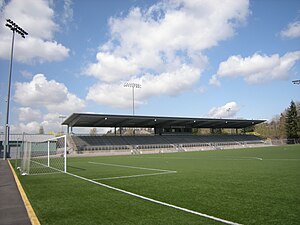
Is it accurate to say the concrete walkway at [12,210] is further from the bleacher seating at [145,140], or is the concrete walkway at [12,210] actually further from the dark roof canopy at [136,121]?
the bleacher seating at [145,140]

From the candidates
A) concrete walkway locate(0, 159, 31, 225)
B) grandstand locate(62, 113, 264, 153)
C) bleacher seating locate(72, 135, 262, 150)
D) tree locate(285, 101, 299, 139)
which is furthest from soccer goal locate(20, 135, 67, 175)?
tree locate(285, 101, 299, 139)

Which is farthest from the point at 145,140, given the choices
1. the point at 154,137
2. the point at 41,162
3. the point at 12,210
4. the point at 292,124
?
the point at 12,210

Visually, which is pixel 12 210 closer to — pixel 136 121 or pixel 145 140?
pixel 136 121

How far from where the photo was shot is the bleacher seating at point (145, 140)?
5348 cm

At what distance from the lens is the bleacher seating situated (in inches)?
2106

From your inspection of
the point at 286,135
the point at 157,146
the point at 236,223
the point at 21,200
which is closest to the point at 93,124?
the point at 157,146

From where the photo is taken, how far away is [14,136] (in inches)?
2279

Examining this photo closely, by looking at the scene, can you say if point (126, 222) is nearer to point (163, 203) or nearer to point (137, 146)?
point (163, 203)

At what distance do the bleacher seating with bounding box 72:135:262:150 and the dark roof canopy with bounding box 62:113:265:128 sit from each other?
3032mm

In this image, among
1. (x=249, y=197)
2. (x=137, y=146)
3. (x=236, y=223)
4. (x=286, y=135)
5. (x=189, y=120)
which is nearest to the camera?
(x=236, y=223)

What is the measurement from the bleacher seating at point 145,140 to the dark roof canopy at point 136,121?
3.03 metres

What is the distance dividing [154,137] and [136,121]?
7596 mm

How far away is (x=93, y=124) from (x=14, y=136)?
17.4 metres

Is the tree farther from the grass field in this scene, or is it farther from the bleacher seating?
the grass field
